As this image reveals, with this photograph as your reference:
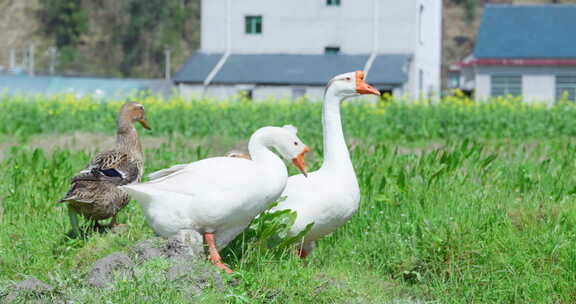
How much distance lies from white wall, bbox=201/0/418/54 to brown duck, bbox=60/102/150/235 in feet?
96.8

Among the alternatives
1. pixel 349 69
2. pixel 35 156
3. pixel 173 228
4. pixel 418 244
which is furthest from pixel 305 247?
pixel 349 69

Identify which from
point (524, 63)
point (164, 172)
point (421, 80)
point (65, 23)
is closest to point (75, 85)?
point (421, 80)

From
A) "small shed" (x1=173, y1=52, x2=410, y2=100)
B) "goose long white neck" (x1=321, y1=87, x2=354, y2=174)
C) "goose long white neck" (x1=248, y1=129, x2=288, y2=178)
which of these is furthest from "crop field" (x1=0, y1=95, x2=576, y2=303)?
"small shed" (x1=173, y1=52, x2=410, y2=100)

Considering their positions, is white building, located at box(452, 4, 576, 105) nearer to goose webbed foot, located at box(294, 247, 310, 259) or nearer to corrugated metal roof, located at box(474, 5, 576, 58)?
corrugated metal roof, located at box(474, 5, 576, 58)

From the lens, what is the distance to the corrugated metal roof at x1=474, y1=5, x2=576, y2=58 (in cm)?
3244

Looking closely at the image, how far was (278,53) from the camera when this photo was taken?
36281 millimetres

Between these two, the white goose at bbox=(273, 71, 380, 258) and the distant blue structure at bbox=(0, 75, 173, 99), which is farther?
the distant blue structure at bbox=(0, 75, 173, 99)

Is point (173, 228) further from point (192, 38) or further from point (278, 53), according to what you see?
point (192, 38)

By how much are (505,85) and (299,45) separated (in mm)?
9428

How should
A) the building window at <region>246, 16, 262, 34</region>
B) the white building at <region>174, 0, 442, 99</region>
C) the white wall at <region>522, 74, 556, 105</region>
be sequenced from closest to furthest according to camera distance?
the white wall at <region>522, 74, 556, 105</region> < the white building at <region>174, 0, 442, 99</region> < the building window at <region>246, 16, 262, 34</region>

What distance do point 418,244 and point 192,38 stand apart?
2557 inches

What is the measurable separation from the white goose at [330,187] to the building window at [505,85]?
2684 cm

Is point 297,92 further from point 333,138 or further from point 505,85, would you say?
point 333,138

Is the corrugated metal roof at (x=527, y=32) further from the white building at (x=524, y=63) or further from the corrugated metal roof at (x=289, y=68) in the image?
the corrugated metal roof at (x=289, y=68)
